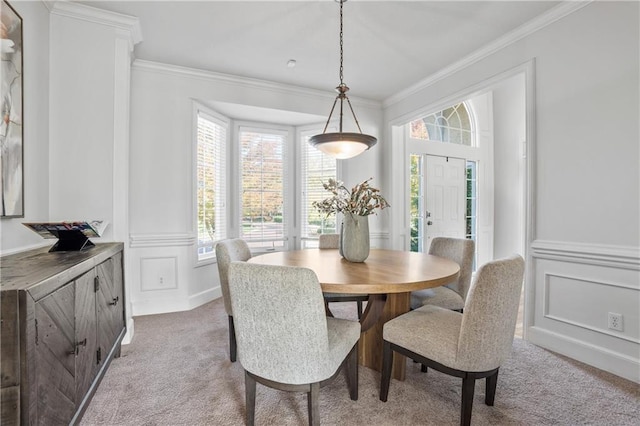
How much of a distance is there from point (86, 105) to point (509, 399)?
140 inches

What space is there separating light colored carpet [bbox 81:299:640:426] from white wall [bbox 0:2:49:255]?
1090 mm

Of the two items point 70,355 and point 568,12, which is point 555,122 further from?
point 70,355

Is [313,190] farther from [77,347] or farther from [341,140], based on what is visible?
[77,347]

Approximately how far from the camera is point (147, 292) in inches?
A: 124

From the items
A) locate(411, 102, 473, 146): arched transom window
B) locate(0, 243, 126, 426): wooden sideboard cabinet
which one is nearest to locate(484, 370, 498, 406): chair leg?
locate(0, 243, 126, 426): wooden sideboard cabinet

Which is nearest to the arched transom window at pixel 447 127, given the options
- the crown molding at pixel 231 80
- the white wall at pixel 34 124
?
the crown molding at pixel 231 80

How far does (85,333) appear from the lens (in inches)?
58.6

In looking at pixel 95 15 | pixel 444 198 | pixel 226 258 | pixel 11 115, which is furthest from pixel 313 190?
pixel 11 115

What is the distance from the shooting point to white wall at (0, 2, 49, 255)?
1886 mm

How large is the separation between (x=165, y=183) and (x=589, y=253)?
3770 millimetres

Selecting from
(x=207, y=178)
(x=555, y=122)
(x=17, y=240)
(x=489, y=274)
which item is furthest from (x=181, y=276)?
(x=555, y=122)

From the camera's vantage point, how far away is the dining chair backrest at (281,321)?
1227 millimetres

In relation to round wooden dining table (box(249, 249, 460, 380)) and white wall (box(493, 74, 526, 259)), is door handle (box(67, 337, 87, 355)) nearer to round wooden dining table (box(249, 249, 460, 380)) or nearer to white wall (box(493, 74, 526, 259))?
round wooden dining table (box(249, 249, 460, 380))

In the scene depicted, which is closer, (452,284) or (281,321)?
(281,321)
